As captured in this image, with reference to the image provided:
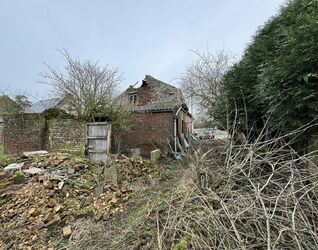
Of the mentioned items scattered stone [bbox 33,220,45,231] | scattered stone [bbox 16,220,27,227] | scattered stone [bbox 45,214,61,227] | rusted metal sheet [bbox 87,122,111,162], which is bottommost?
scattered stone [bbox 16,220,27,227]

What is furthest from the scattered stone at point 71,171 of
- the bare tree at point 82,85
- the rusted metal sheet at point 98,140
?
the bare tree at point 82,85

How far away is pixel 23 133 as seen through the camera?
12.2 meters

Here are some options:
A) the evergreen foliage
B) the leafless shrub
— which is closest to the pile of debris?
the leafless shrub

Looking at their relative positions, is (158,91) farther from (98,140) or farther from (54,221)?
(54,221)

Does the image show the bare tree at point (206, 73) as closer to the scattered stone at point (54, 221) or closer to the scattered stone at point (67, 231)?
the scattered stone at point (54, 221)

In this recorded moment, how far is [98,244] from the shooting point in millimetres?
3398

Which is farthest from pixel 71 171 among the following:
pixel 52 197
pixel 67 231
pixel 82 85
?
pixel 82 85

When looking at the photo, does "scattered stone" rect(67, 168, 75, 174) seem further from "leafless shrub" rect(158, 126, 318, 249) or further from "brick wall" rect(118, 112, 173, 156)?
"brick wall" rect(118, 112, 173, 156)

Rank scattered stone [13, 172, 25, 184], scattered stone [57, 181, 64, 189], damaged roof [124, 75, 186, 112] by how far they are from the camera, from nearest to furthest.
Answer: scattered stone [57, 181, 64, 189], scattered stone [13, 172, 25, 184], damaged roof [124, 75, 186, 112]

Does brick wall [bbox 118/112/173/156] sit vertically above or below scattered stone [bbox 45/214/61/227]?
above

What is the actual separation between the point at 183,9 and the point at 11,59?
32.8 ft

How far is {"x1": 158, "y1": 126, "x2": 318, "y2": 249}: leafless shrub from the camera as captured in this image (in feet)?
7.08

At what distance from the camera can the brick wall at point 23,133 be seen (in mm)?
11875

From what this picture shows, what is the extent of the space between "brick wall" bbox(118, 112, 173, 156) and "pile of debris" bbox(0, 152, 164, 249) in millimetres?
6445
